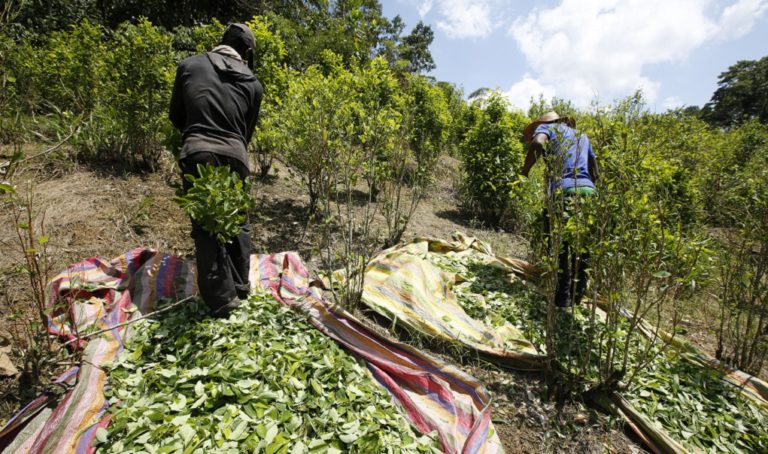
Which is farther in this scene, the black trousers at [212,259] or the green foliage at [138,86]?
the green foliage at [138,86]

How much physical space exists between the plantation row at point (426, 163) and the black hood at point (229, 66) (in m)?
0.61

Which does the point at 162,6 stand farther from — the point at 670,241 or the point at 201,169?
the point at 670,241

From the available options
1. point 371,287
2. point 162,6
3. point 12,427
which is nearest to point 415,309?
point 371,287

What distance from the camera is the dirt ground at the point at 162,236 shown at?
6.39ft

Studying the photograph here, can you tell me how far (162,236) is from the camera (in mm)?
3570

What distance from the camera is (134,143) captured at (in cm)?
446

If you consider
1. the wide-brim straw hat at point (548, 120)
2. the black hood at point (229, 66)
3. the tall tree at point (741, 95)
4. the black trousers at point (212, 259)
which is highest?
the tall tree at point (741, 95)

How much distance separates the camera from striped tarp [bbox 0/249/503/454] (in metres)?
1.49

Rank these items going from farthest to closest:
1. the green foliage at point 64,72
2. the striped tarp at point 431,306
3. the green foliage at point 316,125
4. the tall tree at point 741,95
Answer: the tall tree at point 741,95, the green foliage at point 64,72, the green foliage at point 316,125, the striped tarp at point 431,306

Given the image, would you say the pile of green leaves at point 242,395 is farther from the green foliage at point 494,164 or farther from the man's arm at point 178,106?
the green foliage at point 494,164

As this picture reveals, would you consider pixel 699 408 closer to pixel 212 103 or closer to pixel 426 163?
pixel 212 103

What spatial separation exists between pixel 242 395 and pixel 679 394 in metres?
2.70

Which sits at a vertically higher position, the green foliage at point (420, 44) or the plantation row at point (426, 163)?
the green foliage at point (420, 44)

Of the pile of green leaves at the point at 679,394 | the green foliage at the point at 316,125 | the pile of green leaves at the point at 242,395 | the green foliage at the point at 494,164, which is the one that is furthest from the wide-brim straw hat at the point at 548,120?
Answer: the pile of green leaves at the point at 242,395
